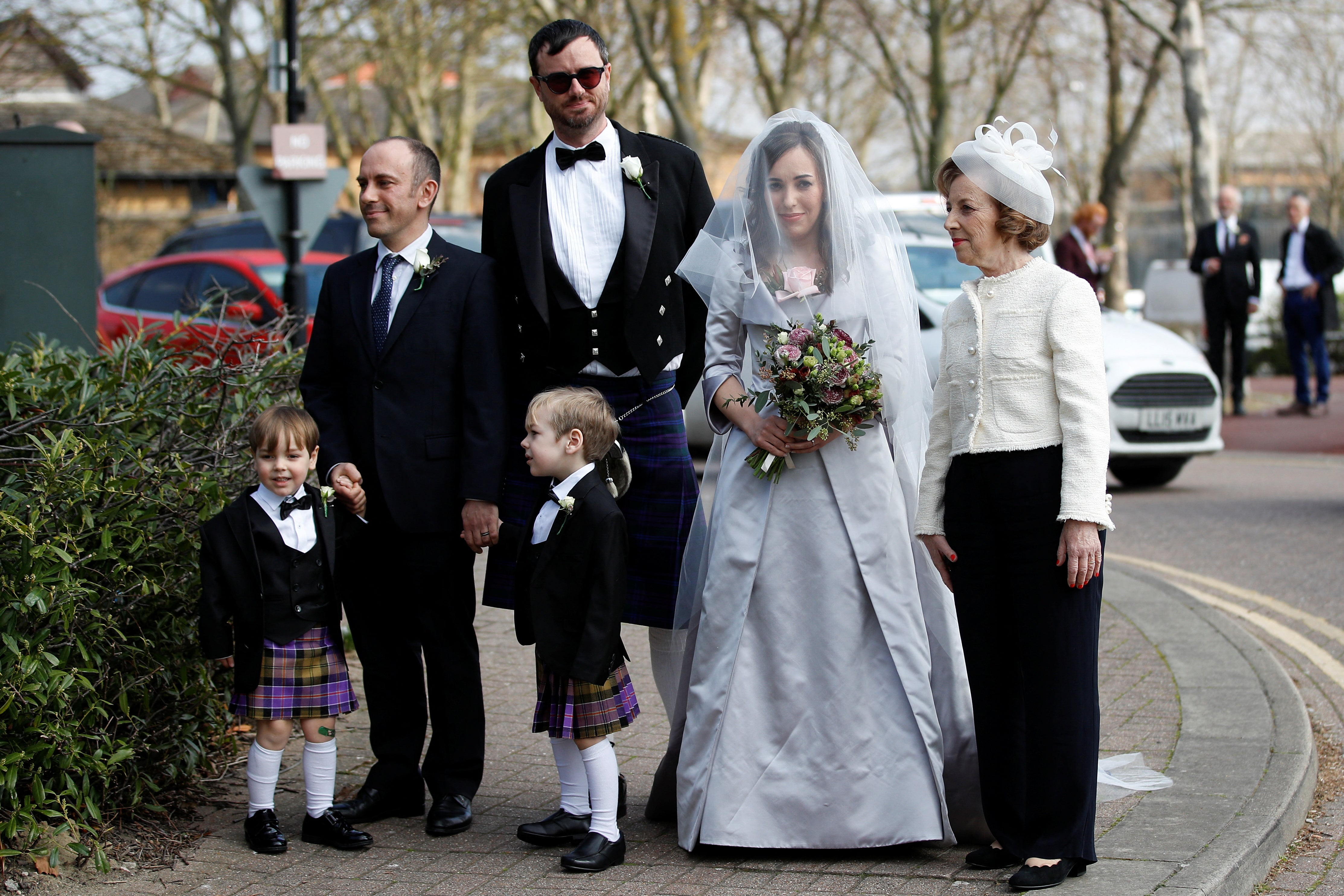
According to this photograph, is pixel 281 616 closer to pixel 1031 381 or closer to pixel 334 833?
pixel 334 833

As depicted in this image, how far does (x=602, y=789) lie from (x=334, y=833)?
2.65 ft

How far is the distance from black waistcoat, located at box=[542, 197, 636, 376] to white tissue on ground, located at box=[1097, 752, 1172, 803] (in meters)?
1.90

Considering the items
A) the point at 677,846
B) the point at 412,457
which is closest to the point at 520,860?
the point at 677,846

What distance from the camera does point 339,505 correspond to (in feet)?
13.6

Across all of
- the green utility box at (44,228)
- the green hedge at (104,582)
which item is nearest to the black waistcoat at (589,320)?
the green hedge at (104,582)

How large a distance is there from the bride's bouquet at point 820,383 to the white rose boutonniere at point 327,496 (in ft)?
4.00

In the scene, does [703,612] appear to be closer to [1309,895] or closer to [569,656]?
→ [569,656]

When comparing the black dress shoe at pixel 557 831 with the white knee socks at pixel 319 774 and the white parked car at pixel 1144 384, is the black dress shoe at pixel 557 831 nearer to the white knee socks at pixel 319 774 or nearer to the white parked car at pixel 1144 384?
the white knee socks at pixel 319 774

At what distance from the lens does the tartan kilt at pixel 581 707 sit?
386 centimetres

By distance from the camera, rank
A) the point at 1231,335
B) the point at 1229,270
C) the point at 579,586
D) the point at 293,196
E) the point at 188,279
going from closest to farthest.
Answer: the point at 579,586, the point at 293,196, the point at 188,279, the point at 1229,270, the point at 1231,335

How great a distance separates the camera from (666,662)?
434 cm

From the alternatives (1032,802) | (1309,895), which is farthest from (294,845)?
(1309,895)

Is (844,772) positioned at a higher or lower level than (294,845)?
higher

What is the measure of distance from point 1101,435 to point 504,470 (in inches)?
69.1
